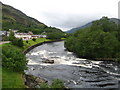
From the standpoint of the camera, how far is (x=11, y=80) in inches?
1029

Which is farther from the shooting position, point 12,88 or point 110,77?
point 110,77

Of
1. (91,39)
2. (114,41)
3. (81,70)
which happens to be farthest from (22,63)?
(114,41)

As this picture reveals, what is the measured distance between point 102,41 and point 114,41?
453 cm

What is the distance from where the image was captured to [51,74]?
37.9 meters

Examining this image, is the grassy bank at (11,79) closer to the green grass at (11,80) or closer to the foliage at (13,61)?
the green grass at (11,80)

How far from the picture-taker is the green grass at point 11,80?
2431 cm

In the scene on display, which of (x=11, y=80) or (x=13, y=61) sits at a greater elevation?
(x=13, y=61)

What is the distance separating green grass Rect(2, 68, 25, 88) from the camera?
2431 centimetres

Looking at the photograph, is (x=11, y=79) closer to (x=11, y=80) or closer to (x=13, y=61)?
(x=11, y=80)

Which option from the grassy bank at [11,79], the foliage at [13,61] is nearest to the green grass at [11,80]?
the grassy bank at [11,79]

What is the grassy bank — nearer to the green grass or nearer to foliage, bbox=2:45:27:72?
the green grass

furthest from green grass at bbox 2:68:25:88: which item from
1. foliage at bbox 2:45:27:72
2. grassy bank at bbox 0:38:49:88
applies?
foliage at bbox 2:45:27:72

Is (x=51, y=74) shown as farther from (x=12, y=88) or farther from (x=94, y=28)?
(x=94, y=28)

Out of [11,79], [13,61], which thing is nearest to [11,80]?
[11,79]
